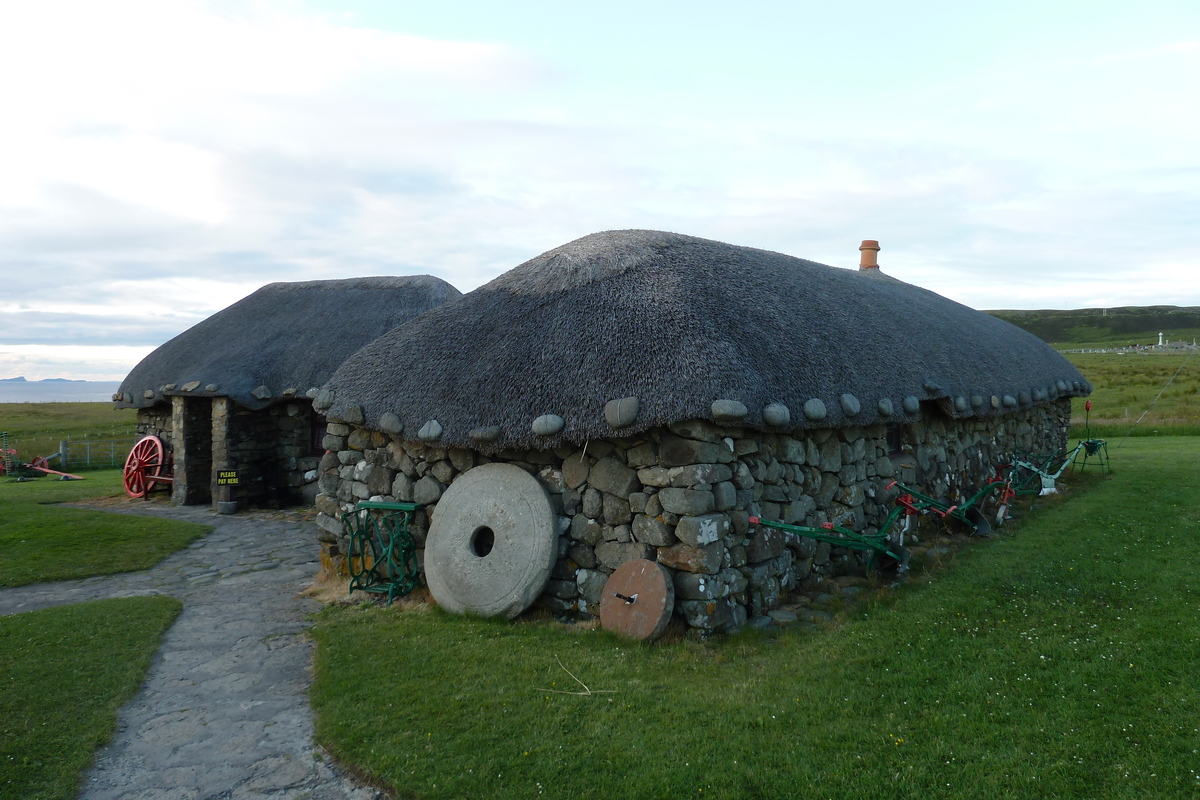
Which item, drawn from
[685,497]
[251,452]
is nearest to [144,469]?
[251,452]

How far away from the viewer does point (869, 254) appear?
704 inches

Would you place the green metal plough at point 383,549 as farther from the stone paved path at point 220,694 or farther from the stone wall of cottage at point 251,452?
the stone wall of cottage at point 251,452

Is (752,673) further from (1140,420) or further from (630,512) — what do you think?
(1140,420)

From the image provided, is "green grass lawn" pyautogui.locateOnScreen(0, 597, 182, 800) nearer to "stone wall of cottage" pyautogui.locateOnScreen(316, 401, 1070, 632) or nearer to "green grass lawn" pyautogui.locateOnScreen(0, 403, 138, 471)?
"stone wall of cottage" pyautogui.locateOnScreen(316, 401, 1070, 632)

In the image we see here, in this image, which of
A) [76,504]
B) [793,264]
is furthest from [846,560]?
[76,504]

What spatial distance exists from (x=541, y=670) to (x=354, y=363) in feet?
18.4

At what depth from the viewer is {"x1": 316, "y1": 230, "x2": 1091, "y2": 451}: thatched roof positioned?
23.0 feet

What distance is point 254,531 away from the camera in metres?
13.2

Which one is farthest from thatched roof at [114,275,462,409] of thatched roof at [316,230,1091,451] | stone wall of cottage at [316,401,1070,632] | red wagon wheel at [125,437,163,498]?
stone wall of cottage at [316,401,1070,632]

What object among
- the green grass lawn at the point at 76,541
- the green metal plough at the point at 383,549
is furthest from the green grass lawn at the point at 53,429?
the green metal plough at the point at 383,549

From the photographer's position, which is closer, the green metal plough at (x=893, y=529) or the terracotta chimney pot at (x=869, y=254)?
the green metal plough at (x=893, y=529)

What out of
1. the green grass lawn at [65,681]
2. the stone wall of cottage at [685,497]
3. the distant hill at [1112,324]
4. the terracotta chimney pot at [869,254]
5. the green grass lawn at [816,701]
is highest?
the distant hill at [1112,324]

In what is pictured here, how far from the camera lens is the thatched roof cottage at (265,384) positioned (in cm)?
1545

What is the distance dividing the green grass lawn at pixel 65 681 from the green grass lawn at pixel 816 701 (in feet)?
4.96
